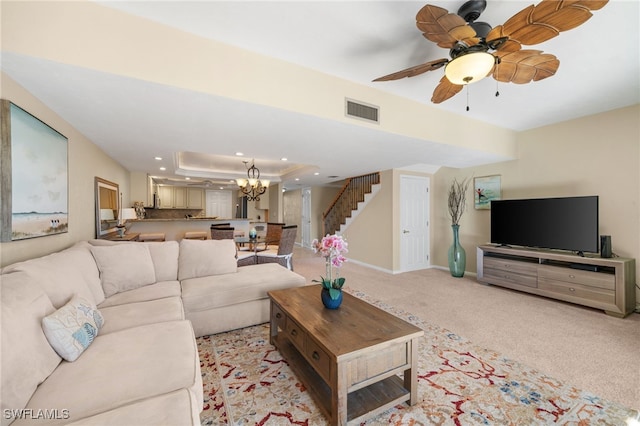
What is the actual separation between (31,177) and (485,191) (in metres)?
6.14

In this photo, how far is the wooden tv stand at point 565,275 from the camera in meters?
3.01

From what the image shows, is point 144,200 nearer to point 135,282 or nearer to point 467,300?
point 135,282

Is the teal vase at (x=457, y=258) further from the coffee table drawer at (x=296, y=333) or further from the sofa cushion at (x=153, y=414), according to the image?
the sofa cushion at (x=153, y=414)

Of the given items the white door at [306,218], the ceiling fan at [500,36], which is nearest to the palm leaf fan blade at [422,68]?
the ceiling fan at [500,36]

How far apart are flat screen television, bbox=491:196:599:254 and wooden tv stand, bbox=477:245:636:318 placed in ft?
0.52

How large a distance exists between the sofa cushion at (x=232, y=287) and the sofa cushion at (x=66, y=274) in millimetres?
725

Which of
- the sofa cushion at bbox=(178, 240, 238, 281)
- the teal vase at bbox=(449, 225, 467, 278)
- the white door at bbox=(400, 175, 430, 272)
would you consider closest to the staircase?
the white door at bbox=(400, 175, 430, 272)

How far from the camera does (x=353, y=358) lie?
1.40 m

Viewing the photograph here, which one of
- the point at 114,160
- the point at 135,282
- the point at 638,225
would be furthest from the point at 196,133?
the point at 638,225

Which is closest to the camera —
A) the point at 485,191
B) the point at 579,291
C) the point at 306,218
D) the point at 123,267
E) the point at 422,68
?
the point at 422,68

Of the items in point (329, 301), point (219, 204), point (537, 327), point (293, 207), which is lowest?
point (537, 327)

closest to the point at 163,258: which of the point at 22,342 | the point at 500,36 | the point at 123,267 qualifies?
the point at 123,267

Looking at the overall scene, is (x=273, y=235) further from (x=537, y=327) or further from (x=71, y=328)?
(x=537, y=327)

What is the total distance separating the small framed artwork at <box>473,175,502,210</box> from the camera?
182 inches
